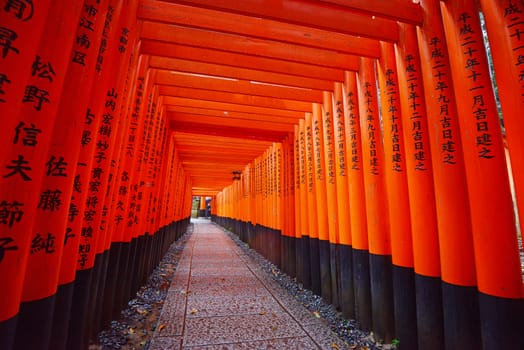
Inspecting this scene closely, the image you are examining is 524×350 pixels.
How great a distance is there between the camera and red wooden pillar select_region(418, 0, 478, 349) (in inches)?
91.9

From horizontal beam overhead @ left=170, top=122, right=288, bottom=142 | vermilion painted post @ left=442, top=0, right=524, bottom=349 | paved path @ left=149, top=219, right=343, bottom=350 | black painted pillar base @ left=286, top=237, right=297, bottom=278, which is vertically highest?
horizontal beam overhead @ left=170, top=122, right=288, bottom=142

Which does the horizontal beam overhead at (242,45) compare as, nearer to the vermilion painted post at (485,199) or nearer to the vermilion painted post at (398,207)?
the vermilion painted post at (398,207)

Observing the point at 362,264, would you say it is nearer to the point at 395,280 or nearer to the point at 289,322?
the point at 395,280

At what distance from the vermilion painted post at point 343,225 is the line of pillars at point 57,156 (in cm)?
338

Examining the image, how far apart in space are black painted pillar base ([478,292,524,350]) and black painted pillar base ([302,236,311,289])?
3.75 metres

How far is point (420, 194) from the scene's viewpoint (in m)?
2.80

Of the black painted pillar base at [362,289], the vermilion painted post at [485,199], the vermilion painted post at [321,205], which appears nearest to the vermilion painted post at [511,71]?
the vermilion painted post at [485,199]

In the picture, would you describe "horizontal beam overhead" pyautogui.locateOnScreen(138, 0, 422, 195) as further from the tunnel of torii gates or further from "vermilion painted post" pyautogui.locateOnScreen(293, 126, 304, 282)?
"vermilion painted post" pyautogui.locateOnScreen(293, 126, 304, 282)

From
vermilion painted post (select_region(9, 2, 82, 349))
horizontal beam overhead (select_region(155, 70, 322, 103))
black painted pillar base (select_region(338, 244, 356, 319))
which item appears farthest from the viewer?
horizontal beam overhead (select_region(155, 70, 322, 103))

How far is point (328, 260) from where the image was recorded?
4.85 m

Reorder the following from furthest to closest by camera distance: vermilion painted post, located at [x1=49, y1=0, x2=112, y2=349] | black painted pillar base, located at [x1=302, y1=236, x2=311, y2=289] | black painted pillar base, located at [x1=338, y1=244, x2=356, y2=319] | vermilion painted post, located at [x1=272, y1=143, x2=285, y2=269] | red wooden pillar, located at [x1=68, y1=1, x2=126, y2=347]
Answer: vermilion painted post, located at [x1=272, y1=143, x2=285, y2=269] → black painted pillar base, located at [x1=302, y1=236, x2=311, y2=289] → black painted pillar base, located at [x1=338, y1=244, x2=356, y2=319] → red wooden pillar, located at [x1=68, y1=1, x2=126, y2=347] → vermilion painted post, located at [x1=49, y1=0, x2=112, y2=349]

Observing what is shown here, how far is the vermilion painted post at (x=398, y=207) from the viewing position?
115 inches

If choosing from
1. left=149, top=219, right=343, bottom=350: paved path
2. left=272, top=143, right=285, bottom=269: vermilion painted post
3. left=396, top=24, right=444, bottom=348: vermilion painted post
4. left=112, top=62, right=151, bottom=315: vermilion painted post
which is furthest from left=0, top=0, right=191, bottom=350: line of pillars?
left=272, top=143, right=285, bottom=269: vermilion painted post

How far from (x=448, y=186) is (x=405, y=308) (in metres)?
1.53
